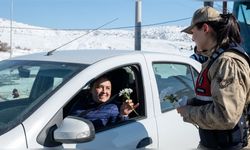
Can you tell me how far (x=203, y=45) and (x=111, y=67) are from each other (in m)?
0.80

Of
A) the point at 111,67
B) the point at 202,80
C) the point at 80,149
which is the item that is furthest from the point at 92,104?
the point at 202,80

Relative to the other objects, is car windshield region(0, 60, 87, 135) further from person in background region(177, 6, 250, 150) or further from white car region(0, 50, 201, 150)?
person in background region(177, 6, 250, 150)

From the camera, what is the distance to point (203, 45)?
2676mm


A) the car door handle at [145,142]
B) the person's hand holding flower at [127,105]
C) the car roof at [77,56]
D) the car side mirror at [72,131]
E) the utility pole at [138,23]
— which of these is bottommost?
the car door handle at [145,142]

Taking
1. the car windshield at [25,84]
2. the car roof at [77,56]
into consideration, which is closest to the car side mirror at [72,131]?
the car windshield at [25,84]

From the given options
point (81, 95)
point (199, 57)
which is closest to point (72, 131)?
point (81, 95)

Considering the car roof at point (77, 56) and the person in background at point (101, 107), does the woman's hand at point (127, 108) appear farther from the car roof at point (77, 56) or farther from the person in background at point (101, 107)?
the car roof at point (77, 56)

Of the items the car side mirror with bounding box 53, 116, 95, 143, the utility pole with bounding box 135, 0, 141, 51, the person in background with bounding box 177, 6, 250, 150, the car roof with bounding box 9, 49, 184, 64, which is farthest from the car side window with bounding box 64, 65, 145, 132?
the utility pole with bounding box 135, 0, 141, 51

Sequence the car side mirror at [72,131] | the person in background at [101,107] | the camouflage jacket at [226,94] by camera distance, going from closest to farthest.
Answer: the camouflage jacket at [226,94], the car side mirror at [72,131], the person in background at [101,107]

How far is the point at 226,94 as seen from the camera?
240 cm

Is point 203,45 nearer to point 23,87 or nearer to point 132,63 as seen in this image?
point 132,63

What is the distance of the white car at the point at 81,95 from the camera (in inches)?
102

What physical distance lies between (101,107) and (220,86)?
121 centimetres

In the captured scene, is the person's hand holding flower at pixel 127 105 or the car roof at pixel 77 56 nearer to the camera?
the car roof at pixel 77 56
